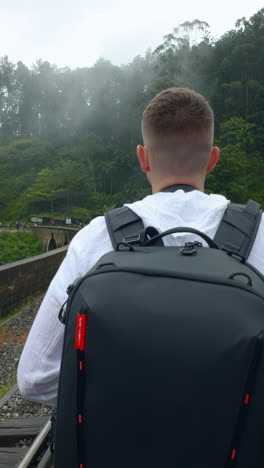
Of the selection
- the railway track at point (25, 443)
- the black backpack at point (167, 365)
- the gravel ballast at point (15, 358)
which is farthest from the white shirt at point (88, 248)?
the gravel ballast at point (15, 358)

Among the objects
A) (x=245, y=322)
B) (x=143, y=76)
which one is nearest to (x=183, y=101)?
(x=245, y=322)

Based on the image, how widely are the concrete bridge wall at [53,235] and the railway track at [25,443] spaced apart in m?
25.2

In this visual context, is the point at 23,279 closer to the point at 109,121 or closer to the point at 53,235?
the point at 53,235

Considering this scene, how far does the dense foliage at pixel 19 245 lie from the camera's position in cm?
2422

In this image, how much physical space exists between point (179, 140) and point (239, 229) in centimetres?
29

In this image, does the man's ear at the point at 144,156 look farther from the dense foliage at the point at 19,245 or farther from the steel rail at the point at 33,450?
the dense foliage at the point at 19,245

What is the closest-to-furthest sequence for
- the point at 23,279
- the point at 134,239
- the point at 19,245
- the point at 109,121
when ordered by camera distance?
the point at 134,239
the point at 23,279
the point at 19,245
the point at 109,121

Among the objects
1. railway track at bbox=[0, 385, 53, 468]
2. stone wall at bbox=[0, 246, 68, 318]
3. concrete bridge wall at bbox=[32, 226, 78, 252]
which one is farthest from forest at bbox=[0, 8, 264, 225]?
railway track at bbox=[0, 385, 53, 468]

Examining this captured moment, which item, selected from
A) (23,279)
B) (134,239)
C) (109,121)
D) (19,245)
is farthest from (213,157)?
(109,121)

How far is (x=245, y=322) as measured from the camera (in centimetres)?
83

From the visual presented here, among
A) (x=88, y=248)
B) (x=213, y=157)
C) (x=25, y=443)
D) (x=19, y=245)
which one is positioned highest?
(x=213, y=157)

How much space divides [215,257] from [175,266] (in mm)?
93

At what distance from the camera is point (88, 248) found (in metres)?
1.08

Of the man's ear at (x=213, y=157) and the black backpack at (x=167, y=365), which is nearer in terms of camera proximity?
the black backpack at (x=167, y=365)
